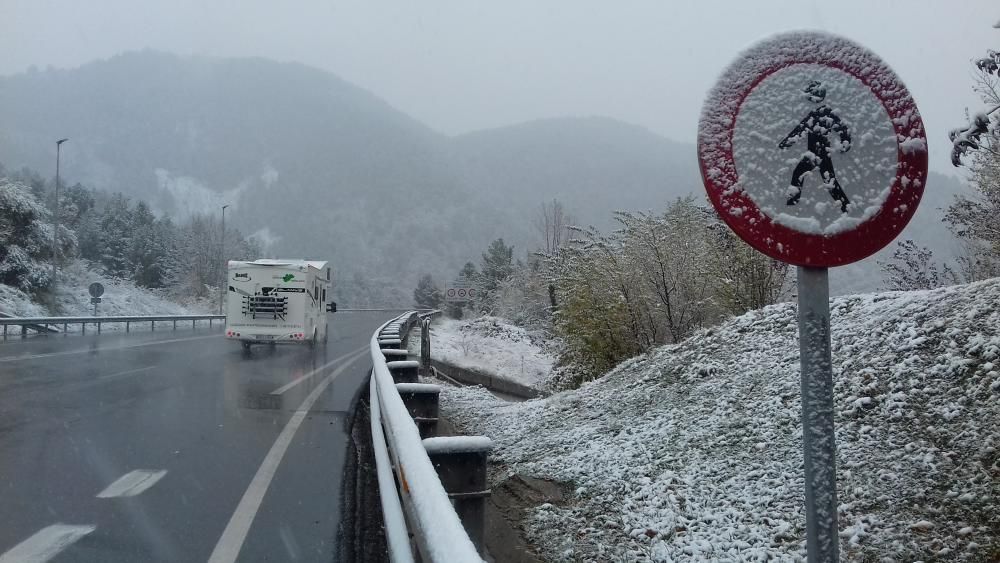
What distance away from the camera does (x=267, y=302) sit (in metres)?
22.5

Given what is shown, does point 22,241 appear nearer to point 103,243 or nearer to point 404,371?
point 103,243

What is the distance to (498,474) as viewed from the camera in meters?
7.06

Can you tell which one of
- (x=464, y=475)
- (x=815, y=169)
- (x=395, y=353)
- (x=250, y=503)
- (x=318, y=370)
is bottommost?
(x=250, y=503)

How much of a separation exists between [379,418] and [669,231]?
9.97 m

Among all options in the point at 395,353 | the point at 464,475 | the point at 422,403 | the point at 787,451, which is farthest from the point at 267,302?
the point at 464,475

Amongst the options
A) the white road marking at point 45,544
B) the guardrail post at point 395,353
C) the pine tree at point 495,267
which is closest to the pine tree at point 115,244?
the pine tree at point 495,267

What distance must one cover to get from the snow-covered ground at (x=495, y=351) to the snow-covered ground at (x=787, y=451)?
1549cm

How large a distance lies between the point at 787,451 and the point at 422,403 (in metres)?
2.88

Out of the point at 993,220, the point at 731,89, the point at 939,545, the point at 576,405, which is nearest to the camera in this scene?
the point at 731,89

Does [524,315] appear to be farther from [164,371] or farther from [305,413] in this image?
[305,413]

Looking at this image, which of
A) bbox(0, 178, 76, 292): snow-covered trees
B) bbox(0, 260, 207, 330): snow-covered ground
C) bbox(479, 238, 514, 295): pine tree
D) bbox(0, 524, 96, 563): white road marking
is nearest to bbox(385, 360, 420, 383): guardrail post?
bbox(0, 524, 96, 563): white road marking

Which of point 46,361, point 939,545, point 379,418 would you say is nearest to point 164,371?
point 46,361

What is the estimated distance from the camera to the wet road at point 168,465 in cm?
489

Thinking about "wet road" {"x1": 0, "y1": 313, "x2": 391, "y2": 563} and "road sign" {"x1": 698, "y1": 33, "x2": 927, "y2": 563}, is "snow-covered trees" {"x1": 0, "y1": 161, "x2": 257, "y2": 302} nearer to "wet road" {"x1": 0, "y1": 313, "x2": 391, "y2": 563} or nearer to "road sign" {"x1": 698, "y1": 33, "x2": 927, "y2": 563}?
"wet road" {"x1": 0, "y1": 313, "x2": 391, "y2": 563}
